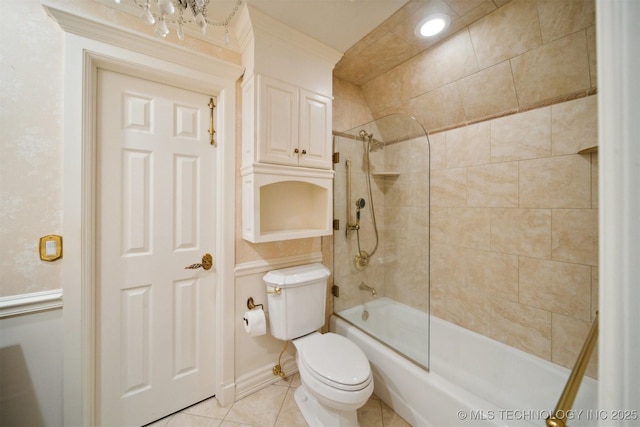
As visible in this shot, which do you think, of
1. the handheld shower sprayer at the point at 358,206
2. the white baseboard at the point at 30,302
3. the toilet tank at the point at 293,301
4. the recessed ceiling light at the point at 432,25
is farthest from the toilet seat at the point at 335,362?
the recessed ceiling light at the point at 432,25

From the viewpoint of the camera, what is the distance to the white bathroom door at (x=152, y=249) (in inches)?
49.1

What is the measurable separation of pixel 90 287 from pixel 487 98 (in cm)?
255

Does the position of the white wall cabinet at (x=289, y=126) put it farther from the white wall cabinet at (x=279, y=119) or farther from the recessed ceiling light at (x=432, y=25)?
the recessed ceiling light at (x=432, y=25)

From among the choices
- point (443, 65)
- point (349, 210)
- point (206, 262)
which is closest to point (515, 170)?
point (443, 65)

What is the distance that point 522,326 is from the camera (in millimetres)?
1473

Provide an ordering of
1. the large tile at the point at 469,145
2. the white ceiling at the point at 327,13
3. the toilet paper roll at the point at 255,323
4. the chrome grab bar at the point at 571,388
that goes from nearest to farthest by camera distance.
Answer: the chrome grab bar at the point at 571,388, the white ceiling at the point at 327,13, the toilet paper roll at the point at 255,323, the large tile at the point at 469,145

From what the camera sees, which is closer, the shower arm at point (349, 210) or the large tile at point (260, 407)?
the large tile at point (260, 407)

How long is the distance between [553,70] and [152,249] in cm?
244

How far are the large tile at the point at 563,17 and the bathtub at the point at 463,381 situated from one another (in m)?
1.77

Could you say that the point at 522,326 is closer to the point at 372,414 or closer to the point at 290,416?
the point at 372,414

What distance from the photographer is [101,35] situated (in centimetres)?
114

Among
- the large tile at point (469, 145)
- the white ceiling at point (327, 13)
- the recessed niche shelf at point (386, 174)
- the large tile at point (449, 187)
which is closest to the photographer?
the white ceiling at point (327, 13)

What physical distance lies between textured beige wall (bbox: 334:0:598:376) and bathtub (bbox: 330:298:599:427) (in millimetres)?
103

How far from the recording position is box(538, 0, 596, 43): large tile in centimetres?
105
